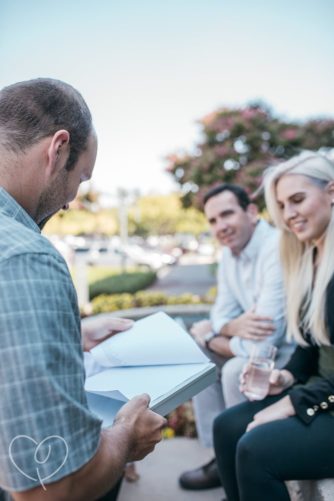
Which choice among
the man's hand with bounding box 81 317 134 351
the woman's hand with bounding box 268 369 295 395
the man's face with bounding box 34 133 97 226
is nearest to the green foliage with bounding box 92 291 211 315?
the woman's hand with bounding box 268 369 295 395

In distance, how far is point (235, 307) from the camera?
337 centimetres

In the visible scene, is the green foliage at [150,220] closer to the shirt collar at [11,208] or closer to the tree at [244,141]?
the tree at [244,141]

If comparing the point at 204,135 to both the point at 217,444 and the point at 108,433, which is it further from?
the point at 108,433

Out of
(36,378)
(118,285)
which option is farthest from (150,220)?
(36,378)

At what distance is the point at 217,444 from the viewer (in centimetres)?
221

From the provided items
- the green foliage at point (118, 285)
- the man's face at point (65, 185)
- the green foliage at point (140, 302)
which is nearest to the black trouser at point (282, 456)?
the man's face at point (65, 185)

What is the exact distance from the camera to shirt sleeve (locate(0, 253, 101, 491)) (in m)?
0.92

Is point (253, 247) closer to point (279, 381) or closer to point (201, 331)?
point (201, 331)

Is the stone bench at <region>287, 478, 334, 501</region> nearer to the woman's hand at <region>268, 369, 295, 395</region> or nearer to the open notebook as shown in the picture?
the woman's hand at <region>268, 369, 295, 395</region>

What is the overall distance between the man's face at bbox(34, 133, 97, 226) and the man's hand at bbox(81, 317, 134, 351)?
681mm

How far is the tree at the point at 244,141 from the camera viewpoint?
10.2 m

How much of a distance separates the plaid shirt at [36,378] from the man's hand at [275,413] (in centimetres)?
115

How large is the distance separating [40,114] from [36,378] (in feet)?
2.35

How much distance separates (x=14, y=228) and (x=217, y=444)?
166 cm
